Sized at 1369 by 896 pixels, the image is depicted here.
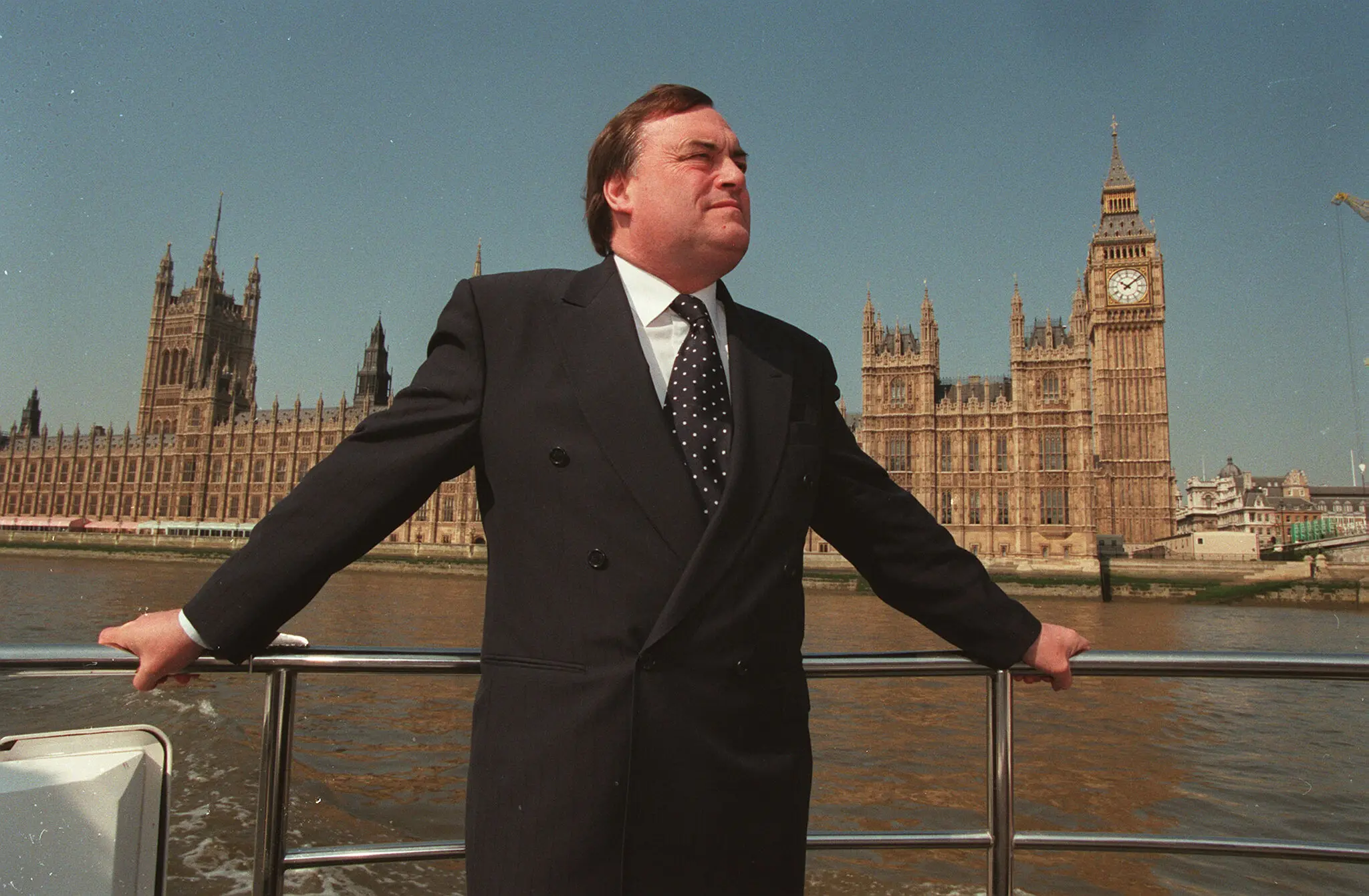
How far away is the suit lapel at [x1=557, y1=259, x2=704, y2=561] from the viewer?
1.19 metres

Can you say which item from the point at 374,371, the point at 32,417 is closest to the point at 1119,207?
the point at 374,371

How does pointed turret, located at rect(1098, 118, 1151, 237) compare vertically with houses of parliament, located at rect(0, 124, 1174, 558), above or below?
above

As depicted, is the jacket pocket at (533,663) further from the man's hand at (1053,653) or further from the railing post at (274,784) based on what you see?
the man's hand at (1053,653)

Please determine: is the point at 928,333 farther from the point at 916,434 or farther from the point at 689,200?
the point at 689,200

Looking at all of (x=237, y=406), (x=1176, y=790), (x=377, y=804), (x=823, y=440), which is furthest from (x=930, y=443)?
(x=237, y=406)

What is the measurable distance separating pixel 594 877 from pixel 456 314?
0.79 meters

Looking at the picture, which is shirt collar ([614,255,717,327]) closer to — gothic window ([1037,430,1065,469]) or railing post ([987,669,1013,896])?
railing post ([987,669,1013,896])

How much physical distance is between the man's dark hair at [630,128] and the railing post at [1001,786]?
1.05 m

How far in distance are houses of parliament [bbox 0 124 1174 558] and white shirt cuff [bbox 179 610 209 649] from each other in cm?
2380

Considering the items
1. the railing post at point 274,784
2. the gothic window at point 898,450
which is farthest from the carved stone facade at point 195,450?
the railing post at point 274,784

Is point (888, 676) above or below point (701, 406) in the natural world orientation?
below

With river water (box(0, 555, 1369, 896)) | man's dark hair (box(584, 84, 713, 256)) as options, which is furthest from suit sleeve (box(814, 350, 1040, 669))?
river water (box(0, 555, 1369, 896))

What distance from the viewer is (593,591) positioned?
45.7 inches

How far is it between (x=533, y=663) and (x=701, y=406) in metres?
0.42
